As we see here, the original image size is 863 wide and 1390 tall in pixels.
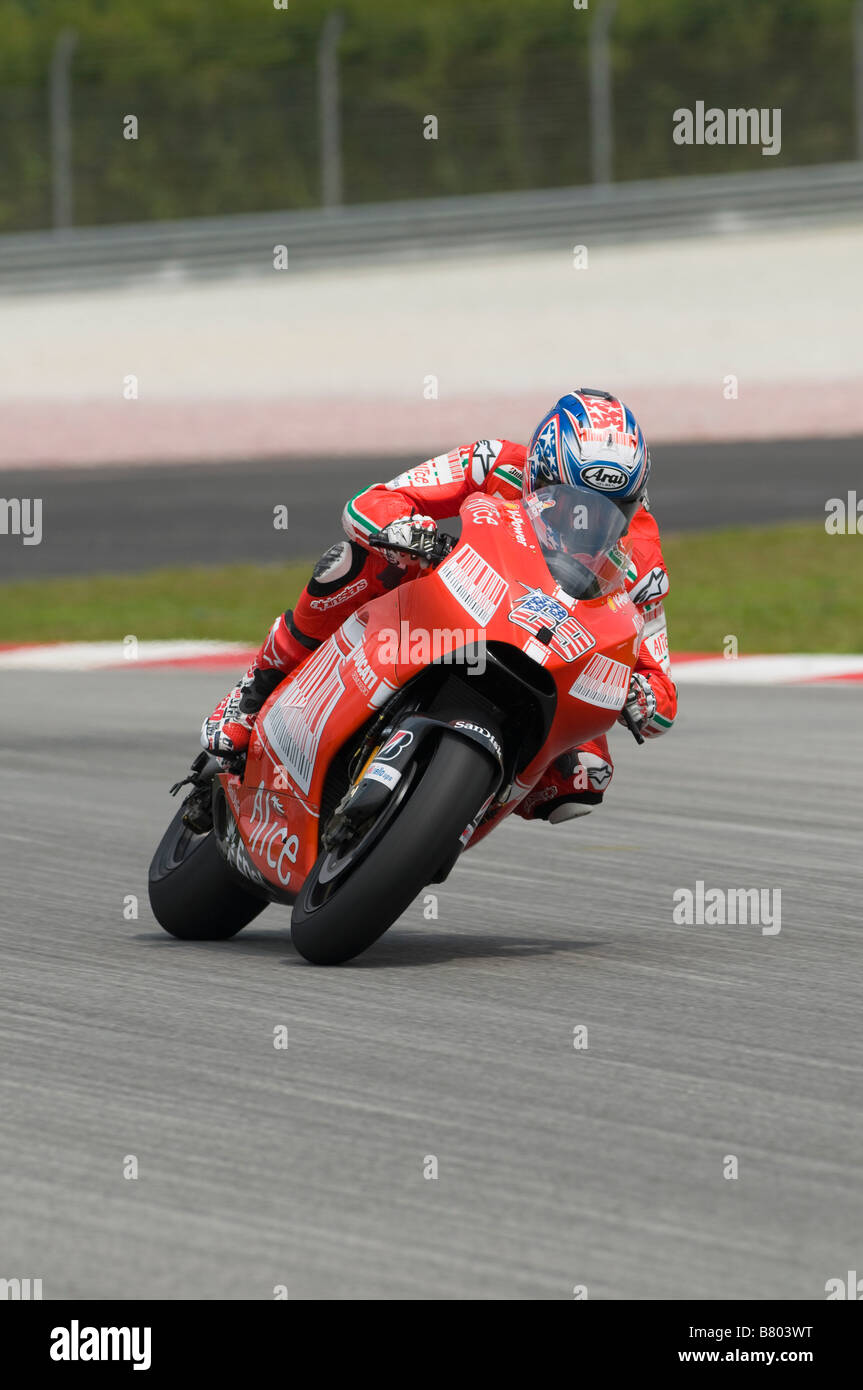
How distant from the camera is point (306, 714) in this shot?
5.81 m

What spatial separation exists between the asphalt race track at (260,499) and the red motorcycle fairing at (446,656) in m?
13.1

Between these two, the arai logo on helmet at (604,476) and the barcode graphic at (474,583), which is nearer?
the barcode graphic at (474,583)

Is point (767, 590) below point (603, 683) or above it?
above

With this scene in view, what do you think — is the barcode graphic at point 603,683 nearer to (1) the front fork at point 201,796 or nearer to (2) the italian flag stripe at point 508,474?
(2) the italian flag stripe at point 508,474

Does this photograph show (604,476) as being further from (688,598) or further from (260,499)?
(260,499)

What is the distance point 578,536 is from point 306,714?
0.81m

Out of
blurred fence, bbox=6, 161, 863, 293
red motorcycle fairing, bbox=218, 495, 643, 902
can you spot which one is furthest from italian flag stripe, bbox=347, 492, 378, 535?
blurred fence, bbox=6, 161, 863, 293

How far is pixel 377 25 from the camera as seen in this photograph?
26625mm

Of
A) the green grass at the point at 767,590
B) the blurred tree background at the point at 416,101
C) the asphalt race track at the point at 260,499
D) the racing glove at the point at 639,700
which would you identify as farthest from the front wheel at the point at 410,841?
the blurred tree background at the point at 416,101

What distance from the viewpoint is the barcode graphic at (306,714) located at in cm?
576

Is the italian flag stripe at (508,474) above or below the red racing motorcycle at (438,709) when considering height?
above

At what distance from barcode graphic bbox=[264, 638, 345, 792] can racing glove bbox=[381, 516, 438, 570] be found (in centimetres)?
34

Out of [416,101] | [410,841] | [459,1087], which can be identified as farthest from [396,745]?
[416,101]
